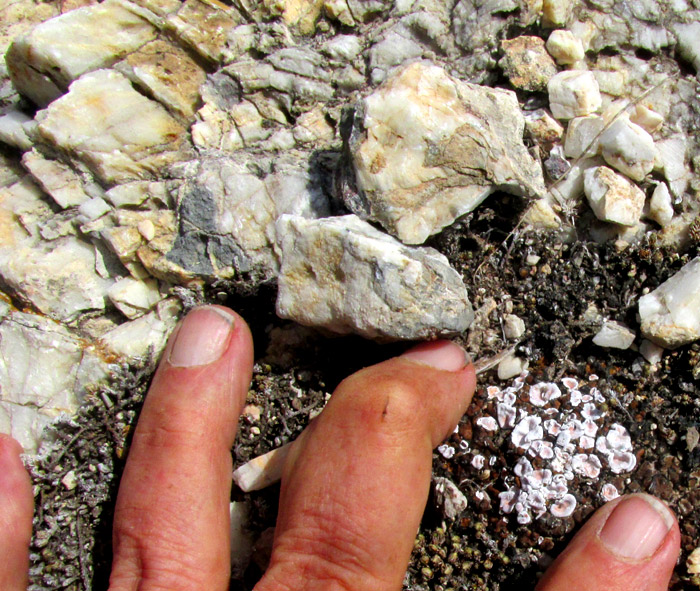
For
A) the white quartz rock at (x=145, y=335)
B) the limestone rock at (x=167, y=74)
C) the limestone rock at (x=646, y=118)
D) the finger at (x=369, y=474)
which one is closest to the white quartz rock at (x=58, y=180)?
the limestone rock at (x=167, y=74)

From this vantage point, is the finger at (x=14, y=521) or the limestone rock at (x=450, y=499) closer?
the limestone rock at (x=450, y=499)

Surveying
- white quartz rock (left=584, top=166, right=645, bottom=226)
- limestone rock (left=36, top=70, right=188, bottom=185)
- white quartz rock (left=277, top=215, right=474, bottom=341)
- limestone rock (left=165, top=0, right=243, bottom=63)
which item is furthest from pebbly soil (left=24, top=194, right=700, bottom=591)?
limestone rock (left=165, top=0, right=243, bottom=63)

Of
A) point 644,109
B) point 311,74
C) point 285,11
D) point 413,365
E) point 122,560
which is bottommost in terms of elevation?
point 122,560

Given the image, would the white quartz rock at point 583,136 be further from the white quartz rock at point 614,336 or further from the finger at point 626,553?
the finger at point 626,553

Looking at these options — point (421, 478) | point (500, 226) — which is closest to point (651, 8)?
point (500, 226)

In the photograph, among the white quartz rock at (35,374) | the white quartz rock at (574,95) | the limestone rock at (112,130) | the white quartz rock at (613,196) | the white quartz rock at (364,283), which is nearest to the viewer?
the white quartz rock at (364,283)

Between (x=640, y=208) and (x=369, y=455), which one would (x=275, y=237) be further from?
(x=640, y=208)
